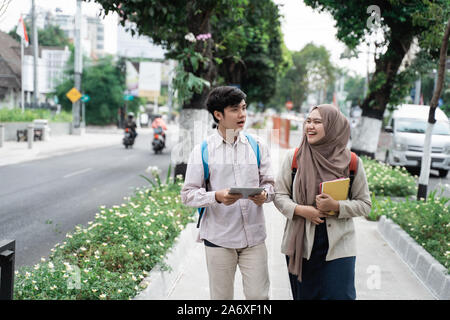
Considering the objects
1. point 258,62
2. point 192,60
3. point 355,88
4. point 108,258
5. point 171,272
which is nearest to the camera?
point 108,258

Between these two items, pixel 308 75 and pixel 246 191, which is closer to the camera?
pixel 246 191

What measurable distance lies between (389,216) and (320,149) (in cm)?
490

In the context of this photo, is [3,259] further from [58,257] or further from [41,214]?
[41,214]

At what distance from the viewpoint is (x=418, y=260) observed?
5270 mm

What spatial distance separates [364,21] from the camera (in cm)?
958

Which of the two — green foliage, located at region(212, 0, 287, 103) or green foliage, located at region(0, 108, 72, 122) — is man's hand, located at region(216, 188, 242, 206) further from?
green foliage, located at region(0, 108, 72, 122)

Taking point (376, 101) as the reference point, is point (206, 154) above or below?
below

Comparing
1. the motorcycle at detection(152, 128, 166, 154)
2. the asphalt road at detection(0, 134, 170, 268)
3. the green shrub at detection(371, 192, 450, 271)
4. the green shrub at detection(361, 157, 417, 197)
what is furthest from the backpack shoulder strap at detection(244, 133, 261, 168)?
the motorcycle at detection(152, 128, 166, 154)

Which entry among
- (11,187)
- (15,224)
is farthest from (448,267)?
(11,187)

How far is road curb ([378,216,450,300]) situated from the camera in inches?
177

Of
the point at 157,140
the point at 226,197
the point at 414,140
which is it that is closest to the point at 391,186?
the point at 414,140

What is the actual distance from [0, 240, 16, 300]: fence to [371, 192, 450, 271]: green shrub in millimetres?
3940

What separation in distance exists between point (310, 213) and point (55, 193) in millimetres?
8216

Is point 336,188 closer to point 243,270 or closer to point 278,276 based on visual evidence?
point 243,270
